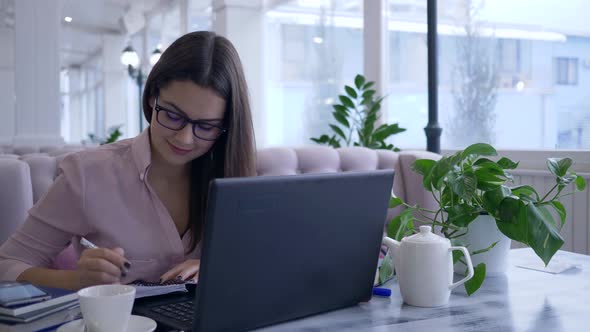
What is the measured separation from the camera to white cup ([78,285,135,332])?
0.78m

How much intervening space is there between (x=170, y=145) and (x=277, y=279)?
59cm

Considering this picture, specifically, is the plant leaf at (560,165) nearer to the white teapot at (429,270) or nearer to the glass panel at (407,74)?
the white teapot at (429,270)

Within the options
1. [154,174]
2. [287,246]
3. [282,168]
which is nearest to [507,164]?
[287,246]

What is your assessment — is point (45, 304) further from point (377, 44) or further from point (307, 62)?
point (307, 62)

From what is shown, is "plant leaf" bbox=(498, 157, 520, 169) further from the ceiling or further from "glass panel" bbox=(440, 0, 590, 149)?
the ceiling

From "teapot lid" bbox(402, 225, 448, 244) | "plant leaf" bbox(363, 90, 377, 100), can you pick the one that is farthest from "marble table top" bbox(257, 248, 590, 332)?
"plant leaf" bbox(363, 90, 377, 100)

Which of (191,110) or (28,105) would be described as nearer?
(191,110)

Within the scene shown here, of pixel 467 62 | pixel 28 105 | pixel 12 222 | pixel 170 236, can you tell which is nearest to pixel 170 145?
pixel 170 236

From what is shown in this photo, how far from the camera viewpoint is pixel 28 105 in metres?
5.28

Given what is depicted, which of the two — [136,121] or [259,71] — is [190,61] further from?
[136,121]

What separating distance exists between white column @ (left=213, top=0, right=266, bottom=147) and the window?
132 inches

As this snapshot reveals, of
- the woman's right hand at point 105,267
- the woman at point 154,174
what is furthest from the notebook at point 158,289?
the woman at point 154,174

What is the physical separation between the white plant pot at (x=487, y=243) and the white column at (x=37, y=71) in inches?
188

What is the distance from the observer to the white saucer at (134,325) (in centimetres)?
85
